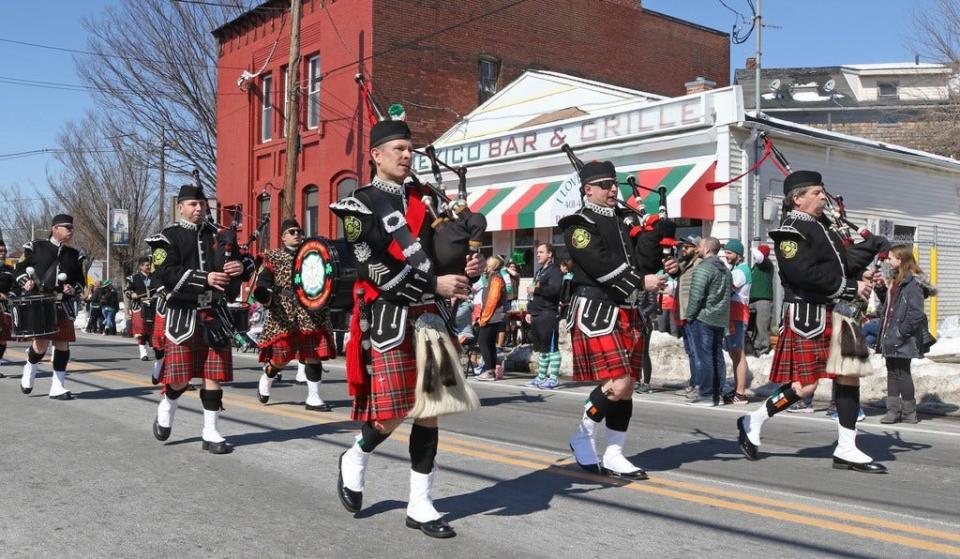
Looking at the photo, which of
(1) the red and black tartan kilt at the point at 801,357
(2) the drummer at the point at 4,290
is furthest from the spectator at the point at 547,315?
(2) the drummer at the point at 4,290

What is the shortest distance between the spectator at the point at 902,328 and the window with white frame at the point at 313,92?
21.4 m

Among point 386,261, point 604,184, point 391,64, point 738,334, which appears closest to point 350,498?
point 386,261

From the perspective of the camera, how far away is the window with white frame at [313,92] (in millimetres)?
28359

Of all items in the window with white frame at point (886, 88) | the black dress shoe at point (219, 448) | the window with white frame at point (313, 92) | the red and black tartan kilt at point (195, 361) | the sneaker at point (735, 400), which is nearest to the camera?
the black dress shoe at point (219, 448)

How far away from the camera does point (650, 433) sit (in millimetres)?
8539

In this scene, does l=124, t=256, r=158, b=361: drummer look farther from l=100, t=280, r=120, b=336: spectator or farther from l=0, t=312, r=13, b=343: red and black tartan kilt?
l=100, t=280, r=120, b=336: spectator

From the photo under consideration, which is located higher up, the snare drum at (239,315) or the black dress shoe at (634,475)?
the snare drum at (239,315)

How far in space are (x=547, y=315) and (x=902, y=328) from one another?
5.05 meters

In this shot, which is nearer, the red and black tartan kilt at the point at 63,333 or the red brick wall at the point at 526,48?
the red and black tartan kilt at the point at 63,333

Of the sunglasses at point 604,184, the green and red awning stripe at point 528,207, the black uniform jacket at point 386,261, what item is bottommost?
the black uniform jacket at point 386,261

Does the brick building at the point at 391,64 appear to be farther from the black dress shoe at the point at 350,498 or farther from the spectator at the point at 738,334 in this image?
the black dress shoe at the point at 350,498

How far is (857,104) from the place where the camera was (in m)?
39.4

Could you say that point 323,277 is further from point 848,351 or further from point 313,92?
point 313,92

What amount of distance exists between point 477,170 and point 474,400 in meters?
18.6
